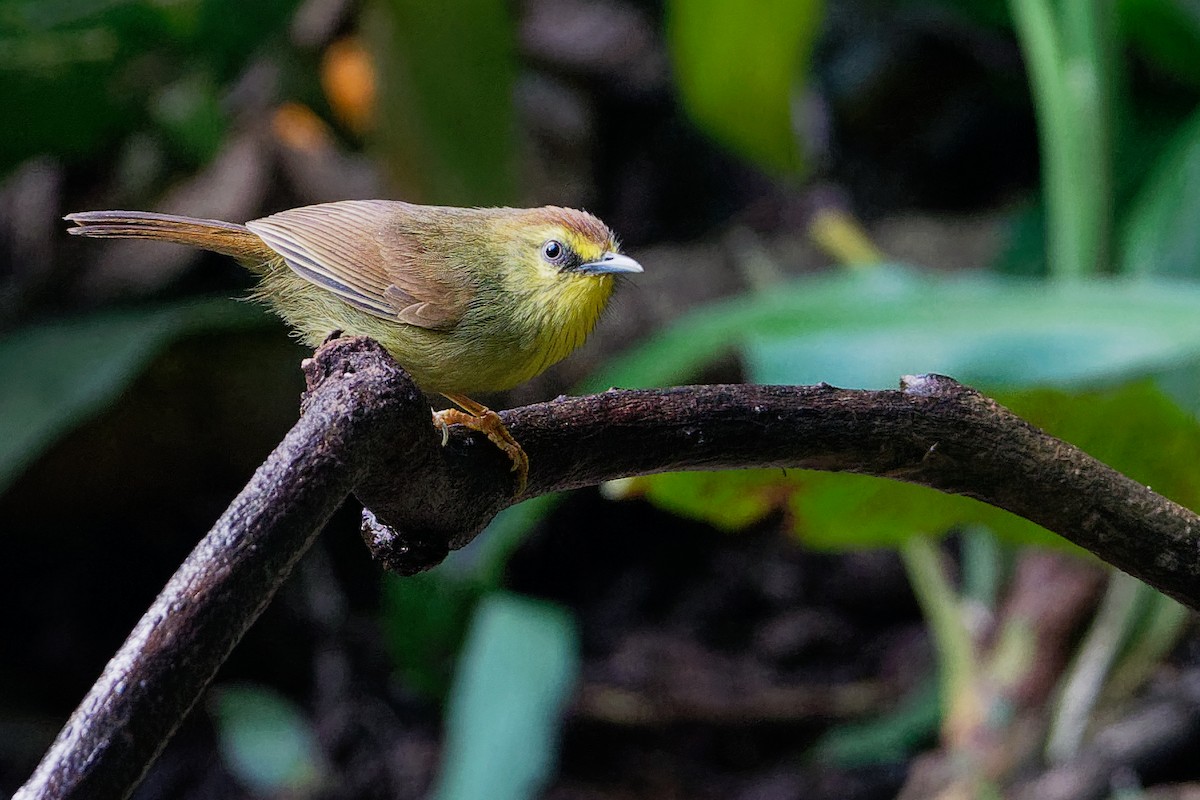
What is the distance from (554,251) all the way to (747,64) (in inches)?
98.1

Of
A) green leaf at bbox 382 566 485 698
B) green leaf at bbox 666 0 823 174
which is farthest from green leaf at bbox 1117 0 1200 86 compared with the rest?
green leaf at bbox 382 566 485 698

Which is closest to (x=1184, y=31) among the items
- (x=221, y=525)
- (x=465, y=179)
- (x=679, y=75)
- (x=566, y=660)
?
(x=679, y=75)

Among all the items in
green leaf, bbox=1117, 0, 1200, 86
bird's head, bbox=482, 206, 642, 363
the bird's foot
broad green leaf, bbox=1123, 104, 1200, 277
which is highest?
green leaf, bbox=1117, 0, 1200, 86

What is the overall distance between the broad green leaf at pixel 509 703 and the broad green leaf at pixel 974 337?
87 cm

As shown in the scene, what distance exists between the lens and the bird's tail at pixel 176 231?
147 cm

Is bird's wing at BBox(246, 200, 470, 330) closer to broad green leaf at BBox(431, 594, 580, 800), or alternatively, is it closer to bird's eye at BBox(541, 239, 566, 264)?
bird's eye at BBox(541, 239, 566, 264)

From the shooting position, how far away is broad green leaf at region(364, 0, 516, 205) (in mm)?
3662

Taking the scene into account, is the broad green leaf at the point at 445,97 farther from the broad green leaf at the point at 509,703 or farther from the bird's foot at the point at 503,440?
the bird's foot at the point at 503,440

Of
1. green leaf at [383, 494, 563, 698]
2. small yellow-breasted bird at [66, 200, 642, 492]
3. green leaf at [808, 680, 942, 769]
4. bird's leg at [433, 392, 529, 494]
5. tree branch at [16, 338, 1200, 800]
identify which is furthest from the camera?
green leaf at [808, 680, 942, 769]

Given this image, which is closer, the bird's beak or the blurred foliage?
the bird's beak

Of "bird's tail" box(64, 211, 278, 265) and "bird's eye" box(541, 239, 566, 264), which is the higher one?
"bird's eye" box(541, 239, 566, 264)

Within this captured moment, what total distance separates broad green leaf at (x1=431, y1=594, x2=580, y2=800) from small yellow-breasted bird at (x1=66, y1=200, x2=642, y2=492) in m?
1.66

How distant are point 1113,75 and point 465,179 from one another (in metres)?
2.00

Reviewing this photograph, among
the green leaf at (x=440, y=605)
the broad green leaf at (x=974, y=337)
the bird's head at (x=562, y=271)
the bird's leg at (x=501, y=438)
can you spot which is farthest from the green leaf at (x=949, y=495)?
the green leaf at (x=440, y=605)
